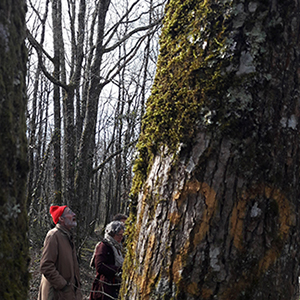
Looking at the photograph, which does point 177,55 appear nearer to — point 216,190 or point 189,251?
point 216,190

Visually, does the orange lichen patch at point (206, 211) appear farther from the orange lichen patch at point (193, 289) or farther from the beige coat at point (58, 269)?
the beige coat at point (58, 269)

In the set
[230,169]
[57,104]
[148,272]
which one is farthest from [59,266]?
[57,104]

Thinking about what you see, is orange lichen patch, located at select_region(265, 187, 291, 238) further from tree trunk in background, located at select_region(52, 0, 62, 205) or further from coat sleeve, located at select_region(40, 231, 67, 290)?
tree trunk in background, located at select_region(52, 0, 62, 205)

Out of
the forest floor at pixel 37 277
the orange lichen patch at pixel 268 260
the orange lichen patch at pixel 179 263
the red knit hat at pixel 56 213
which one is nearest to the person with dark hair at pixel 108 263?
the red knit hat at pixel 56 213

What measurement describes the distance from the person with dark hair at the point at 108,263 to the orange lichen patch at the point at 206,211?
308cm

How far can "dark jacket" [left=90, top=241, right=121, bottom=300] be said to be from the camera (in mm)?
4141

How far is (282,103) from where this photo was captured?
129cm

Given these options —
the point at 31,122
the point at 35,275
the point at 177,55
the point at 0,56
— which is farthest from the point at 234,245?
the point at 31,122

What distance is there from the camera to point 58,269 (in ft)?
12.8

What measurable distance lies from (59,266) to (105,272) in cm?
60

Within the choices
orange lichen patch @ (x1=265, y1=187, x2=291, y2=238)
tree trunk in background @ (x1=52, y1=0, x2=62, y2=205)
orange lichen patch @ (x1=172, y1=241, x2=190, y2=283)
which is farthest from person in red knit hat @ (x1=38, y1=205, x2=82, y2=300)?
tree trunk in background @ (x1=52, y1=0, x2=62, y2=205)

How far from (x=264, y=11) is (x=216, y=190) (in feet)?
2.43

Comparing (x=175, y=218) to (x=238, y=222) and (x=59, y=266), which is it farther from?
(x=59, y=266)

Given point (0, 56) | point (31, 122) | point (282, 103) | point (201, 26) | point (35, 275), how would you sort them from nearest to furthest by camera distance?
point (0, 56), point (282, 103), point (201, 26), point (35, 275), point (31, 122)
